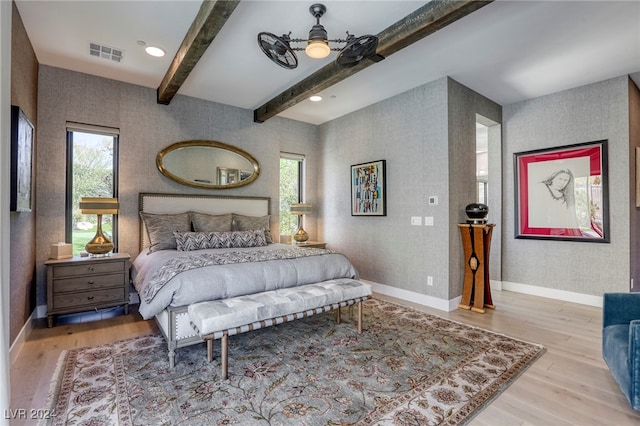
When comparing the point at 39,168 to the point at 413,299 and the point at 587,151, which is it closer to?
the point at 413,299

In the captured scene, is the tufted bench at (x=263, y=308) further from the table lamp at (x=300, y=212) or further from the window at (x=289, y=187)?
the window at (x=289, y=187)

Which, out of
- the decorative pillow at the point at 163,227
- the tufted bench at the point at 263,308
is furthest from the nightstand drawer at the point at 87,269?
the tufted bench at the point at 263,308

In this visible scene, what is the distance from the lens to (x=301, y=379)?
2188mm

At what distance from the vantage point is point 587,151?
13.2ft

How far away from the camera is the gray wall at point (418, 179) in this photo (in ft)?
12.4

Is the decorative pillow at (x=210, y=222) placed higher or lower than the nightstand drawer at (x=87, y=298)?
higher

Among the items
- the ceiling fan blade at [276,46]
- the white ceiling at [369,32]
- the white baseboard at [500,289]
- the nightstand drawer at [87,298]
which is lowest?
the white baseboard at [500,289]

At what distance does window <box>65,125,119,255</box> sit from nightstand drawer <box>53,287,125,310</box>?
727 mm

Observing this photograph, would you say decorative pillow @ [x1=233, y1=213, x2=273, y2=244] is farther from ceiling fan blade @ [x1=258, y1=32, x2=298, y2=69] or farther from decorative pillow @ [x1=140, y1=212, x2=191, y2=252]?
ceiling fan blade @ [x1=258, y1=32, x2=298, y2=69]

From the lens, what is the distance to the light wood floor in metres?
1.83

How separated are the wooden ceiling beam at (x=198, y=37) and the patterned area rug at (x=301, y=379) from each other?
2661 millimetres

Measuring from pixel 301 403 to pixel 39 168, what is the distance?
377 centimetres

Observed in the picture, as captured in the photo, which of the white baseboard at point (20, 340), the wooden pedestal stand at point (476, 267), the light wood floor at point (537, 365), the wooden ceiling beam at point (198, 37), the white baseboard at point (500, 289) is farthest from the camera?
the white baseboard at point (500, 289)

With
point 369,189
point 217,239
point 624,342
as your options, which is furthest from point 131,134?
point 624,342
